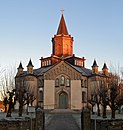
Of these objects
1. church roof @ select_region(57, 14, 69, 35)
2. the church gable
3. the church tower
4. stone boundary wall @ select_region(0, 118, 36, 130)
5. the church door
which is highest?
church roof @ select_region(57, 14, 69, 35)

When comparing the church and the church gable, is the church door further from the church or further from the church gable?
the church gable

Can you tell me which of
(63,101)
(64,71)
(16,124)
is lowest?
(16,124)

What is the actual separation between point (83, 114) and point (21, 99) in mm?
12696

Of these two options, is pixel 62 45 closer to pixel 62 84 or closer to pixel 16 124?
pixel 62 84

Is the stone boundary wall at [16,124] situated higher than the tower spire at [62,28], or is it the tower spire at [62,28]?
the tower spire at [62,28]

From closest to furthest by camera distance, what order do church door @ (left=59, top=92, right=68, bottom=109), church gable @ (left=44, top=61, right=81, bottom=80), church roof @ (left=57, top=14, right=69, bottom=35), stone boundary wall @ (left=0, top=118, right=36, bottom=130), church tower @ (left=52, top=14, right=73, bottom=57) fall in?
stone boundary wall @ (left=0, top=118, right=36, bottom=130)
church door @ (left=59, top=92, right=68, bottom=109)
church gable @ (left=44, top=61, right=81, bottom=80)
church tower @ (left=52, top=14, right=73, bottom=57)
church roof @ (left=57, top=14, right=69, bottom=35)

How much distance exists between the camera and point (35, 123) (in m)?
24.6

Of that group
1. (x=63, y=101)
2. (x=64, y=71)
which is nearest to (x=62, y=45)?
(x=64, y=71)

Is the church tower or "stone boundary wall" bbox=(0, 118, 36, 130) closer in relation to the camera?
"stone boundary wall" bbox=(0, 118, 36, 130)

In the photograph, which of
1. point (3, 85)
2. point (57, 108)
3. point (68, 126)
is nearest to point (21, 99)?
point (3, 85)

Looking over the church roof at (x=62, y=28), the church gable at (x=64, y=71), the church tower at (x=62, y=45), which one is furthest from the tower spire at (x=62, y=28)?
the church gable at (x=64, y=71)

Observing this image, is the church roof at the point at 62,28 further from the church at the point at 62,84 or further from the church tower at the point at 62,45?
the church at the point at 62,84

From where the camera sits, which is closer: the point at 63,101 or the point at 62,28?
the point at 63,101

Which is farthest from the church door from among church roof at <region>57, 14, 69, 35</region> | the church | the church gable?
church roof at <region>57, 14, 69, 35</region>
